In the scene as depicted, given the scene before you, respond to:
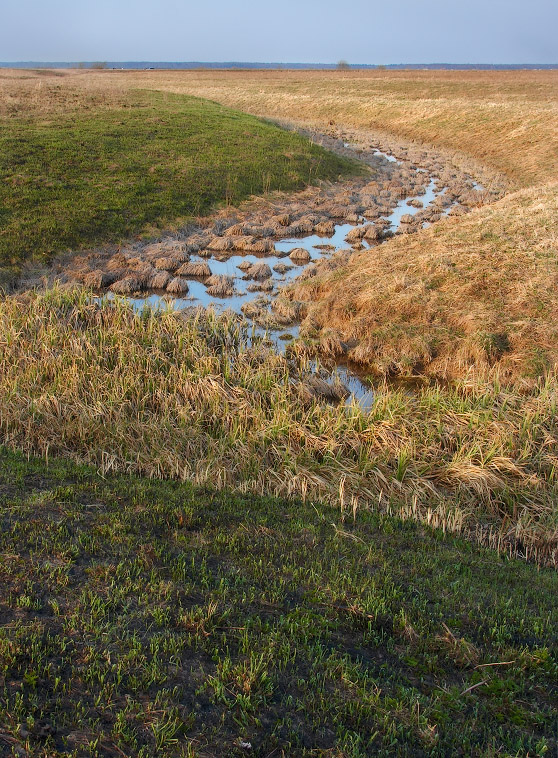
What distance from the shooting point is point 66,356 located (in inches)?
406

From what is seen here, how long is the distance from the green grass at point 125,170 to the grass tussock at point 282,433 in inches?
349

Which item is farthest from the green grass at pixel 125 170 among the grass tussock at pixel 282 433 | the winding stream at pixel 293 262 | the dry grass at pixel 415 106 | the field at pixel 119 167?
the grass tussock at pixel 282 433

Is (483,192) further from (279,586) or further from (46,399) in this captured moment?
(279,586)

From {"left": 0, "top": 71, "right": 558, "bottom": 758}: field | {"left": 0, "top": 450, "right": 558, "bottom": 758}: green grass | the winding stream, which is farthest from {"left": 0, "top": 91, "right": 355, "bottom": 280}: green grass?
{"left": 0, "top": 450, "right": 558, "bottom": 758}: green grass

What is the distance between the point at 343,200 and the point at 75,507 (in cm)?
2416

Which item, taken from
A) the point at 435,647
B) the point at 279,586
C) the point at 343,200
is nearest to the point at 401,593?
the point at 435,647

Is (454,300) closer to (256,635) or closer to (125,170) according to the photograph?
(256,635)

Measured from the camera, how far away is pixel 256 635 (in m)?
4.76

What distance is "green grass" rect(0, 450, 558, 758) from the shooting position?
3893 millimetres

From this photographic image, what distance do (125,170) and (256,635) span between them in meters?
24.8

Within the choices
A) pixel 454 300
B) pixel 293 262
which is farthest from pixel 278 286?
pixel 454 300

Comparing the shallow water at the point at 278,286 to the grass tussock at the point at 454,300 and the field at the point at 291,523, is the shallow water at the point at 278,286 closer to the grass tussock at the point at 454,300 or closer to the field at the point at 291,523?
the field at the point at 291,523

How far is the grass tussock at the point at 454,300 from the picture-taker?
12344 mm

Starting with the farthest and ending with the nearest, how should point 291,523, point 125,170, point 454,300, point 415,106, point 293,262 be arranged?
1. point 415,106
2. point 125,170
3. point 293,262
4. point 454,300
5. point 291,523
